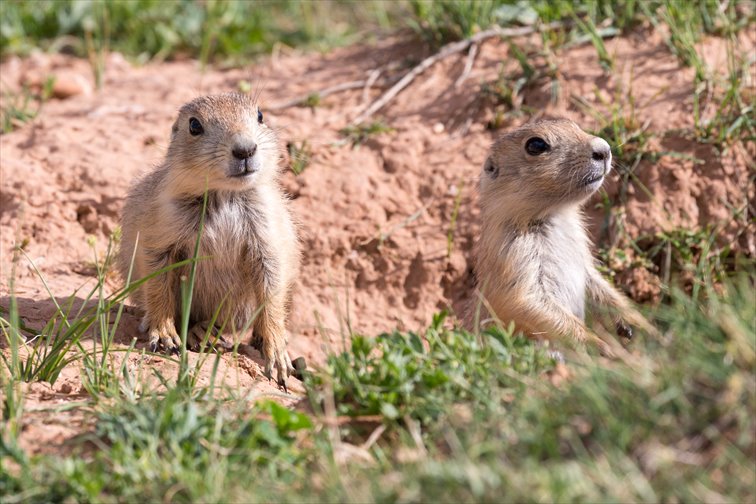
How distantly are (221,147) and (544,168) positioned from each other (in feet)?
6.48

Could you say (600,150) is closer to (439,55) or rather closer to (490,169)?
(490,169)

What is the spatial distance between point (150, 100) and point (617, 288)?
443 cm

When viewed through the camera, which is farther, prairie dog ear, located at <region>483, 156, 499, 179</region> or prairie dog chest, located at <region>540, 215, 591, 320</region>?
prairie dog ear, located at <region>483, 156, 499, 179</region>

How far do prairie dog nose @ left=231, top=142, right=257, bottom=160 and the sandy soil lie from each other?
1308 millimetres

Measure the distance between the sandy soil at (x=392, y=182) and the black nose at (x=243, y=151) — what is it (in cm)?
131

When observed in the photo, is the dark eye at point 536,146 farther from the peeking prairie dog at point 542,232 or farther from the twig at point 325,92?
the twig at point 325,92

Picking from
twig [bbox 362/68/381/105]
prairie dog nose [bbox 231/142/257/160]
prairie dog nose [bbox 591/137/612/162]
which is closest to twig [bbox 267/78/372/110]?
twig [bbox 362/68/381/105]

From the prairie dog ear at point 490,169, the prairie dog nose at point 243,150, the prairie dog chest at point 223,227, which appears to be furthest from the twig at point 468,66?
the prairie dog nose at point 243,150

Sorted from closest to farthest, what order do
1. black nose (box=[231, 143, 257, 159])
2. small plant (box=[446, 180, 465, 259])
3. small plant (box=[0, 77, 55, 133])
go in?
1. black nose (box=[231, 143, 257, 159])
2. small plant (box=[446, 180, 465, 259])
3. small plant (box=[0, 77, 55, 133])

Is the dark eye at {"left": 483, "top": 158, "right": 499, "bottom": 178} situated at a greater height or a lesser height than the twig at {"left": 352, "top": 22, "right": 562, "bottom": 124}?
lesser

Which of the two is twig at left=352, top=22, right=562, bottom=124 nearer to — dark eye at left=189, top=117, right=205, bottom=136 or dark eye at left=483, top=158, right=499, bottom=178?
dark eye at left=483, top=158, right=499, bottom=178

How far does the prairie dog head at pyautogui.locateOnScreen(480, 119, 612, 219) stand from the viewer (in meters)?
5.88

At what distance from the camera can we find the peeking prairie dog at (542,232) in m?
5.89

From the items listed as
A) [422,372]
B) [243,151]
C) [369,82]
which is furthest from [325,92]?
[422,372]
